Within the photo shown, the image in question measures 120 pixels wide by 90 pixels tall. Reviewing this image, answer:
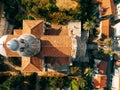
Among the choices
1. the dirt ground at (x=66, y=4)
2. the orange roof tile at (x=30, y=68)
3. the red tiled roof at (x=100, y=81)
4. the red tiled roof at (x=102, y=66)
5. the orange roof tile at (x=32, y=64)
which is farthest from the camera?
the red tiled roof at (x=102, y=66)

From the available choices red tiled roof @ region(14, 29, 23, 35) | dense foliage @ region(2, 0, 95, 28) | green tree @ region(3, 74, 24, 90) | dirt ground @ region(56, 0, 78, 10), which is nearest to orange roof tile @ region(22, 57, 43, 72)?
green tree @ region(3, 74, 24, 90)

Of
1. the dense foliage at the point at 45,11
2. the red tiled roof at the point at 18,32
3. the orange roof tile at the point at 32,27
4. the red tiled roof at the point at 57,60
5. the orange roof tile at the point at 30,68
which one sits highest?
the dense foliage at the point at 45,11

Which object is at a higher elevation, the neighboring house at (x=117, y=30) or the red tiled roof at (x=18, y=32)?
the neighboring house at (x=117, y=30)

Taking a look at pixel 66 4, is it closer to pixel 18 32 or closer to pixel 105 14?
pixel 105 14

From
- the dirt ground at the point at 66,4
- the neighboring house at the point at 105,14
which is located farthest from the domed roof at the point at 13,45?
the neighboring house at the point at 105,14

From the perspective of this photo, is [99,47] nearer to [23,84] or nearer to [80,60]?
[80,60]

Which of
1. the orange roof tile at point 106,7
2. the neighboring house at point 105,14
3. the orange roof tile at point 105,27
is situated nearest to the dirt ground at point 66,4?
the neighboring house at point 105,14

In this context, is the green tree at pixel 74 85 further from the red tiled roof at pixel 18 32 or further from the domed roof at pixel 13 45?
the domed roof at pixel 13 45

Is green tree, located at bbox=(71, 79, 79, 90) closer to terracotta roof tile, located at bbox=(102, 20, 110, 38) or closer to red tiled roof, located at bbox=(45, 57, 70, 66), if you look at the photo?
red tiled roof, located at bbox=(45, 57, 70, 66)

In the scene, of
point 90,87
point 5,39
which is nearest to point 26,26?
point 5,39

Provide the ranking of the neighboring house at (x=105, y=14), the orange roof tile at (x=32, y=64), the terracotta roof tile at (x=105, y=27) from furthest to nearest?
1. the terracotta roof tile at (x=105, y=27)
2. the neighboring house at (x=105, y=14)
3. the orange roof tile at (x=32, y=64)

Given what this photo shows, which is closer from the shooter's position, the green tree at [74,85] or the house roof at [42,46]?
the house roof at [42,46]
